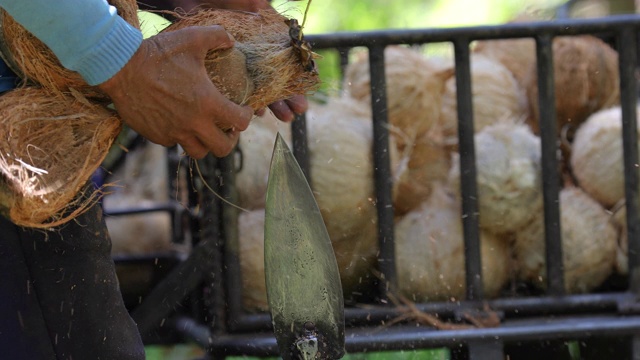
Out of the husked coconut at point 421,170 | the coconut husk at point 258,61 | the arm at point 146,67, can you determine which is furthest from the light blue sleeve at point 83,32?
the husked coconut at point 421,170

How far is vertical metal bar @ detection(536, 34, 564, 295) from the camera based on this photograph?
253 cm

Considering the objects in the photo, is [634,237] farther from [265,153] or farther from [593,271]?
[265,153]

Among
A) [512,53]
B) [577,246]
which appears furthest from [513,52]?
[577,246]

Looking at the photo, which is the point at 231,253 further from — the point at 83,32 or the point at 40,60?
the point at 83,32

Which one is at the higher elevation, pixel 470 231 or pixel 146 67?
pixel 146 67

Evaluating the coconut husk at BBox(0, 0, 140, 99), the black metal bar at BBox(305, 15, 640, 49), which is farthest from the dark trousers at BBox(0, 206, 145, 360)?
the black metal bar at BBox(305, 15, 640, 49)

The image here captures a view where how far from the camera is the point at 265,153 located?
2.72 metres

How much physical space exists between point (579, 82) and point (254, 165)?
3.71ft

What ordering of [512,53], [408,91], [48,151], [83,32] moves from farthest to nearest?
[512,53] < [408,91] < [48,151] < [83,32]

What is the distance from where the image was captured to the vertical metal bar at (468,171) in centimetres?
251

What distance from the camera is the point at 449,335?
242 centimetres

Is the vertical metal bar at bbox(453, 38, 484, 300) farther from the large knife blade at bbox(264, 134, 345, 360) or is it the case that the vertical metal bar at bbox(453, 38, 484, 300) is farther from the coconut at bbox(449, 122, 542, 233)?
the large knife blade at bbox(264, 134, 345, 360)

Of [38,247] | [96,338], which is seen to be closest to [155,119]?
[38,247]

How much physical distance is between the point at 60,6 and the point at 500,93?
1.86 m
